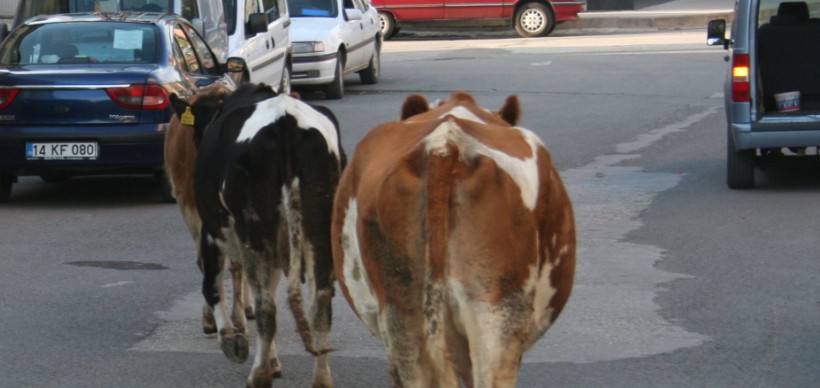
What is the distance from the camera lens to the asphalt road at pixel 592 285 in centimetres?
709

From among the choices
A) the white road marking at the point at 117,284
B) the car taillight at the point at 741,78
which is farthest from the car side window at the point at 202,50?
the car taillight at the point at 741,78

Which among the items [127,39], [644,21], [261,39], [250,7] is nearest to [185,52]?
[127,39]

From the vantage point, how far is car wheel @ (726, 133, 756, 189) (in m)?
12.9

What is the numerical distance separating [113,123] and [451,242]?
8277mm

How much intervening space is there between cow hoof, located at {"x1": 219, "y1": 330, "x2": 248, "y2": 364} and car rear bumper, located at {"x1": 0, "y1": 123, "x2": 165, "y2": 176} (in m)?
5.42

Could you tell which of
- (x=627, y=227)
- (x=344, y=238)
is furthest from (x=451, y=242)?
(x=627, y=227)

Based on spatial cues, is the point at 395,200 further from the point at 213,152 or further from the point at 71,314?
the point at 71,314

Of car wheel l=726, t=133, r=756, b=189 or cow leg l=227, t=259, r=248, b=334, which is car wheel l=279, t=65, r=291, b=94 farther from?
cow leg l=227, t=259, r=248, b=334

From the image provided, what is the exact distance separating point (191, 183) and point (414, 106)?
9.25 ft

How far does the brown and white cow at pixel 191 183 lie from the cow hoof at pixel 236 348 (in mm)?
486

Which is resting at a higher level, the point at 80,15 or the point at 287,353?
the point at 80,15

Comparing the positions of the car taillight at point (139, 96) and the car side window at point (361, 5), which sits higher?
the car side window at point (361, 5)

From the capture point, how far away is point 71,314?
27.6 ft

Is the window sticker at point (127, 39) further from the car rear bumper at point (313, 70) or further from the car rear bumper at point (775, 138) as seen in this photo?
the car rear bumper at point (313, 70)
